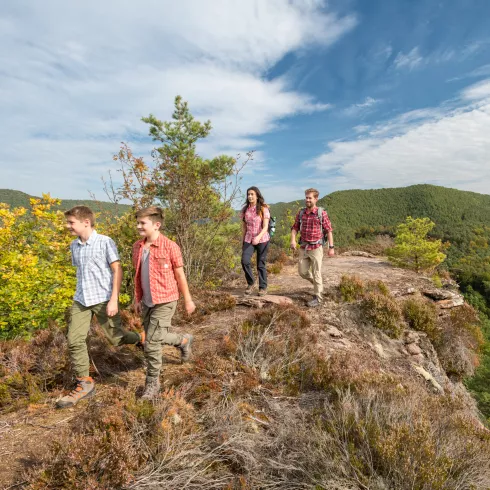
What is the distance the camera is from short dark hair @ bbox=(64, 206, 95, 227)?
281 cm

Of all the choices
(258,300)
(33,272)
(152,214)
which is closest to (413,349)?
(258,300)

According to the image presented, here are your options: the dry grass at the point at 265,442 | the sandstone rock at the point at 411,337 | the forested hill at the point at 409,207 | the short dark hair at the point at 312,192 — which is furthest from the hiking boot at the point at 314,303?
the forested hill at the point at 409,207

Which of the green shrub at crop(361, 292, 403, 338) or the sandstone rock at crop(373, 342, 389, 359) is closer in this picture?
the sandstone rock at crop(373, 342, 389, 359)

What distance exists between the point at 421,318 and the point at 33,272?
7363 mm

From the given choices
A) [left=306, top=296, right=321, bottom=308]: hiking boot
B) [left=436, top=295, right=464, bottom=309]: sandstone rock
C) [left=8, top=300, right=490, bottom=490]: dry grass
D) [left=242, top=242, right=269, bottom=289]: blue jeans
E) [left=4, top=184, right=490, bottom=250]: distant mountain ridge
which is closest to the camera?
[left=8, top=300, right=490, bottom=490]: dry grass

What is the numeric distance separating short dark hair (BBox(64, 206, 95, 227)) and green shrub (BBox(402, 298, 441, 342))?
6.07 metres

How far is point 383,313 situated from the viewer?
561 cm

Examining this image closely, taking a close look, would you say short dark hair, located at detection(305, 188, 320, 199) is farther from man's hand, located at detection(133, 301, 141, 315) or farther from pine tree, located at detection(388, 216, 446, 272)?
pine tree, located at detection(388, 216, 446, 272)

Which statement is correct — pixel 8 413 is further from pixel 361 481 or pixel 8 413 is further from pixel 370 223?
pixel 370 223

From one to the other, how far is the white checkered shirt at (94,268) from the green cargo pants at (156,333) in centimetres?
49

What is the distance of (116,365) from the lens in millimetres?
3650

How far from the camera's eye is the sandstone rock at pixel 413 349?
5.35 meters

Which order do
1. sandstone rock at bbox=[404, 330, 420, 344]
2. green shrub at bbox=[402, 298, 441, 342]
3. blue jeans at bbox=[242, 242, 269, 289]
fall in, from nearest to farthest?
blue jeans at bbox=[242, 242, 269, 289], sandstone rock at bbox=[404, 330, 420, 344], green shrub at bbox=[402, 298, 441, 342]

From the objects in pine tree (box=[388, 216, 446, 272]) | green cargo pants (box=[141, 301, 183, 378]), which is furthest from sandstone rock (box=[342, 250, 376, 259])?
green cargo pants (box=[141, 301, 183, 378])
